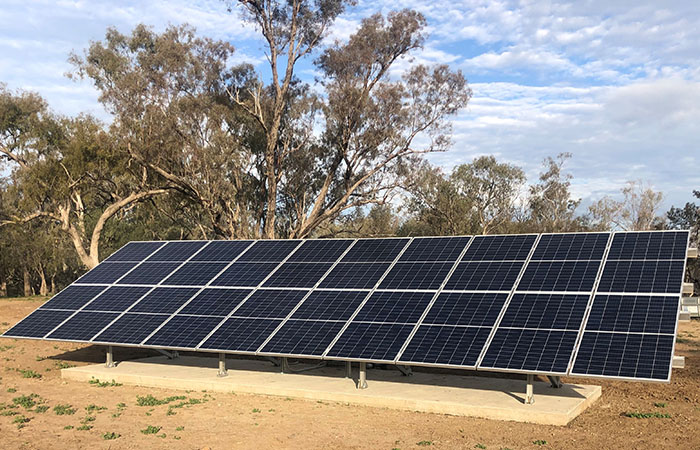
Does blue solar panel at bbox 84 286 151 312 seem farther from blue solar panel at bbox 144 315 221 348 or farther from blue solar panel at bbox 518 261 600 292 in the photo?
blue solar panel at bbox 518 261 600 292

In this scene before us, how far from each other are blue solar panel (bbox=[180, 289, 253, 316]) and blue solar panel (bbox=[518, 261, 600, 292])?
23.5 feet

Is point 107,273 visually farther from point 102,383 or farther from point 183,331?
point 183,331

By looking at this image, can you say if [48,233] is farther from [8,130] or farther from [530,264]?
[530,264]

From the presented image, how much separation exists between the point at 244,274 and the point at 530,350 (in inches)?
344

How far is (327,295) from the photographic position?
639 inches

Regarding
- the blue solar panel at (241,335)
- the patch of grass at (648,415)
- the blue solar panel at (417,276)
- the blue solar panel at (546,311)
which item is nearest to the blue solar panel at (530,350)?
the blue solar panel at (546,311)

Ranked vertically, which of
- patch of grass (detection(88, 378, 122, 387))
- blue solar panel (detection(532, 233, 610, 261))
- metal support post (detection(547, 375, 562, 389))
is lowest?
patch of grass (detection(88, 378, 122, 387))

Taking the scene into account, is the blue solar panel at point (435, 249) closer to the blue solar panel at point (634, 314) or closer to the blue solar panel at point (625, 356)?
the blue solar panel at point (634, 314)

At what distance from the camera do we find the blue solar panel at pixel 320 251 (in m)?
18.3

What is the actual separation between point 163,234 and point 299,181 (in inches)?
919

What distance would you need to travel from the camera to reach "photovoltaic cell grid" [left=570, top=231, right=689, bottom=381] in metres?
11.6

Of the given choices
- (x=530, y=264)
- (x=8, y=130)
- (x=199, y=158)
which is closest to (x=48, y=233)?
(x=8, y=130)

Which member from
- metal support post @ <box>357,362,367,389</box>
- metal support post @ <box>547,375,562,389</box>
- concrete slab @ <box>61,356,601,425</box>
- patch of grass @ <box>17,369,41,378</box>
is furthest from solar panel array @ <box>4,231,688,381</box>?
metal support post @ <box>547,375,562,389</box>

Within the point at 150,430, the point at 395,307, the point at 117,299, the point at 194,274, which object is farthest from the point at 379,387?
the point at 117,299
